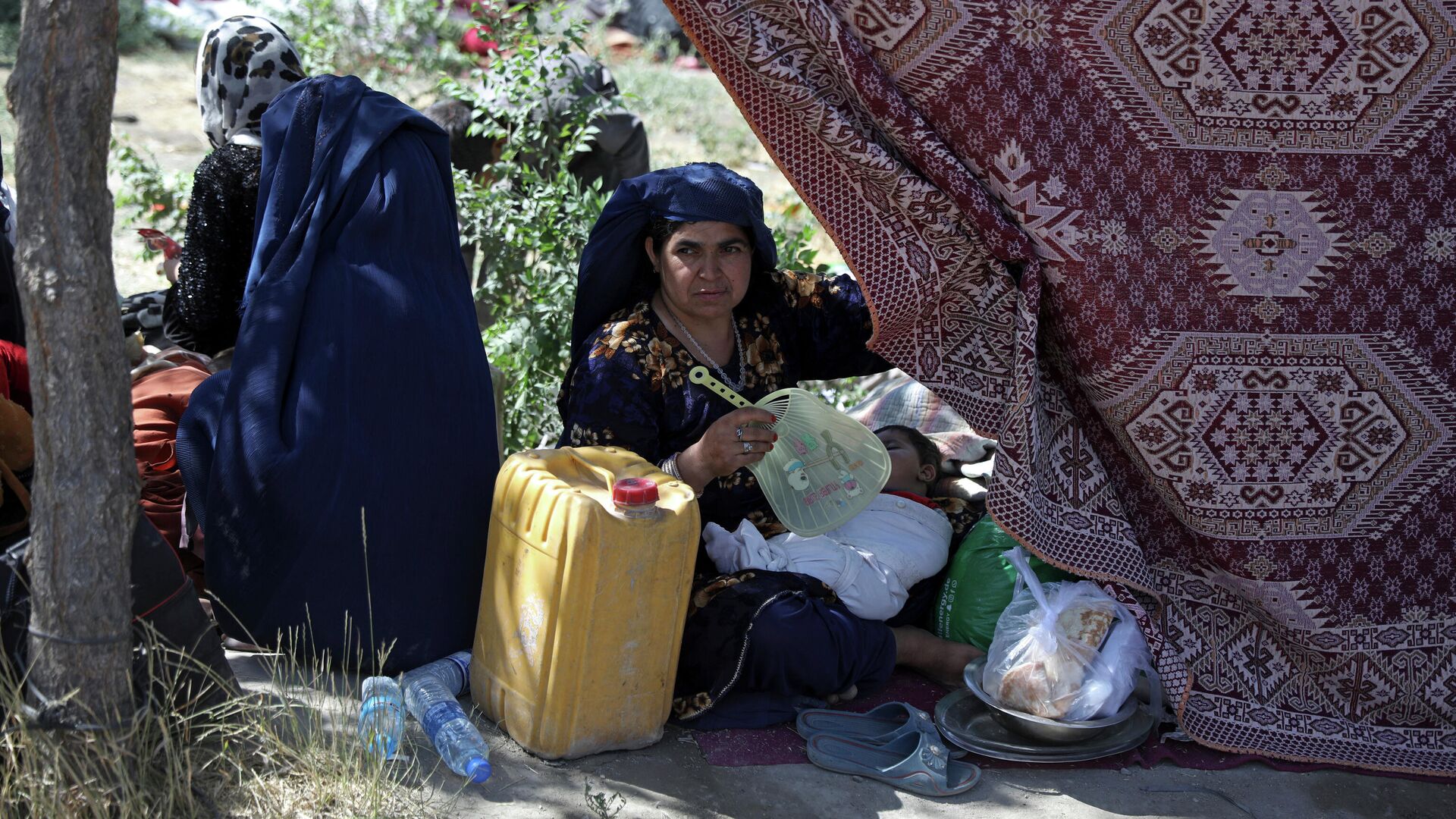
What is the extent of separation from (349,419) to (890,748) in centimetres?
144

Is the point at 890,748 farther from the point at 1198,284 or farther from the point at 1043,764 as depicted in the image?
the point at 1198,284

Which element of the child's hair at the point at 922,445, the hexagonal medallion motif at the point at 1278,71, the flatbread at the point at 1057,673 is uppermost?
the hexagonal medallion motif at the point at 1278,71

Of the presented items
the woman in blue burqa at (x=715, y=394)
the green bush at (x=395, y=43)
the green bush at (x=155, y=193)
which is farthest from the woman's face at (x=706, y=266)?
the green bush at (x=395, y=43)

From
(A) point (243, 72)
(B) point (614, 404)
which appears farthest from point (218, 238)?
(B) point (614, 404)

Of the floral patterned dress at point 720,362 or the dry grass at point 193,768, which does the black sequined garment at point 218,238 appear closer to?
the floral patterned dress at point 720,362

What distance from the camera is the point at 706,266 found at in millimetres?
3322

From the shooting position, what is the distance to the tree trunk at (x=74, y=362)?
221 cm

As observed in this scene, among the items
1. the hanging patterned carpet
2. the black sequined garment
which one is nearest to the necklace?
the hanging patterned carpet

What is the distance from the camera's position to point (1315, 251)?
3170 mm

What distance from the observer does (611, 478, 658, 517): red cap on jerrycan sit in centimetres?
278

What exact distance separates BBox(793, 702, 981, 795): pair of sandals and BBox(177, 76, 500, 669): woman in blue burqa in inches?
34.8

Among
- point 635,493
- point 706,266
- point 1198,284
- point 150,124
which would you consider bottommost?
point 150,124

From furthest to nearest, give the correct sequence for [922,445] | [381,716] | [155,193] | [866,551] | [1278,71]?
[155,193], [922,445], [866,551], [1278,71], [381,716]

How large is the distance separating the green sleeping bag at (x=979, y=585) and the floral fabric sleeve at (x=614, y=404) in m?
0.86
